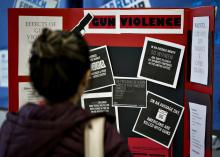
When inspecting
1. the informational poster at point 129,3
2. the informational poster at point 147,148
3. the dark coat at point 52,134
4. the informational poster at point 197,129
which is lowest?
the informational poster at point 147,148

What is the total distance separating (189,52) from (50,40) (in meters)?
0.79

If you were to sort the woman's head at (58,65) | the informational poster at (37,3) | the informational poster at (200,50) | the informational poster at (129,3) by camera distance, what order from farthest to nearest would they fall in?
the informational poster at (37,3) → the informational poster at (129,3) → the informational poster at (200,50) → the woman's head at (58,65)

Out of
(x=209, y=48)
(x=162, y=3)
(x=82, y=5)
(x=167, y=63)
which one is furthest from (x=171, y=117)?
(x=82, y=5)

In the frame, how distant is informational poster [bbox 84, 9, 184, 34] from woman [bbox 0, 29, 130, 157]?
0.68 metres

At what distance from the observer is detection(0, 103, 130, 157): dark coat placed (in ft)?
3.23

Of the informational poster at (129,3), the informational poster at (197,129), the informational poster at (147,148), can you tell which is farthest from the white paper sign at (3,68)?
the informational poster at (197,129)

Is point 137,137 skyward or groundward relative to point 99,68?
groundward

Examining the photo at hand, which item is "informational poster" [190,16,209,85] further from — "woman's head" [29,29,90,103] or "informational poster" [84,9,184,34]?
"woman's head" [29,29,90,103]

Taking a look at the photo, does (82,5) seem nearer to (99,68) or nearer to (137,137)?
(99,68)

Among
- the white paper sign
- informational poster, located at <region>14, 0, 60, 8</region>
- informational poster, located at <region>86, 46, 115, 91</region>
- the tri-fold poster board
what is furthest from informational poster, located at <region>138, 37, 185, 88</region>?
the white paper sign

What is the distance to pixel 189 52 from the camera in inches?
64.8

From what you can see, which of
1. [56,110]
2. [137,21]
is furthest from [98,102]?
[56,110]

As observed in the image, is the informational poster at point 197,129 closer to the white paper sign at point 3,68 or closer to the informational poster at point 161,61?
the informational poster at point 161,61

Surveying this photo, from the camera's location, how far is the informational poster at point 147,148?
170cm
